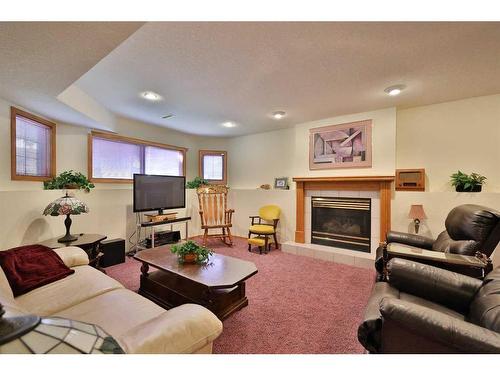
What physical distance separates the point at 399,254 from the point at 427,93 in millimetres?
2170

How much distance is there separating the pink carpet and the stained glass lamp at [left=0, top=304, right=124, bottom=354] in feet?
3.33

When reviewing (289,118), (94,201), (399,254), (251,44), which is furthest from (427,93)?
(94,201)

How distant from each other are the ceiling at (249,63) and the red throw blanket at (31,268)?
1.44 meters

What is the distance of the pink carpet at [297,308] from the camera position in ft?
4.95

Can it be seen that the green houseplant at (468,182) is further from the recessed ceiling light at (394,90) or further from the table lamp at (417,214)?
the recessed ceiling light at (394,90)

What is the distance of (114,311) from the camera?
126cm

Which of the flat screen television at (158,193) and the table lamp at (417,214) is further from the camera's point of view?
the flat screen television at (158,193)

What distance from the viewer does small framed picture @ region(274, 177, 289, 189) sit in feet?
14.2

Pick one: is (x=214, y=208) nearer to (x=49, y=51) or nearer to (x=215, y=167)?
(x=215, y=167)

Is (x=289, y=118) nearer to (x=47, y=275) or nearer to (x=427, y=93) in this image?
(x=427, y=93)

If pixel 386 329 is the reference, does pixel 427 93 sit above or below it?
above

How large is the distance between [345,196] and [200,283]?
9.20 feet

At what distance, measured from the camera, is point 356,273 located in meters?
2.79

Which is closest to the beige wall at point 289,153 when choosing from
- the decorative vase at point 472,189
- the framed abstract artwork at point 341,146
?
the framed abstract artwork at point 341,146
